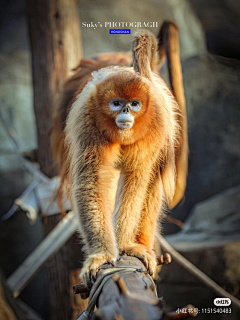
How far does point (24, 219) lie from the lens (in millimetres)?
2729

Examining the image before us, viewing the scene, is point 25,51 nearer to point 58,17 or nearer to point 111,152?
point 58,17

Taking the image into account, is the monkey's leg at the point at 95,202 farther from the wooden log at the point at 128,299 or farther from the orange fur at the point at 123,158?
the wooden log at the point at 128,299

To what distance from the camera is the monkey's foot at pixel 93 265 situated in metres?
0.97

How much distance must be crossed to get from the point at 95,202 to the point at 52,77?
101 cm

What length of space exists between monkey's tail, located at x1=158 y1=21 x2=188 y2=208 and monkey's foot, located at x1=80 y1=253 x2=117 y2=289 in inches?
22.5

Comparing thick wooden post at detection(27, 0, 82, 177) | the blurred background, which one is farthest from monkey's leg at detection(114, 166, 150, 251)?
thick wooden post at detection(27, 0, 82, 177)

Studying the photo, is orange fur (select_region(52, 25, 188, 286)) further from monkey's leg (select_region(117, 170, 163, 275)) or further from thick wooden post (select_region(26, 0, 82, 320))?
thick wooden post (select_region(26, 0, 82, 320))

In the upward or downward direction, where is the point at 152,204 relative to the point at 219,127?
downward

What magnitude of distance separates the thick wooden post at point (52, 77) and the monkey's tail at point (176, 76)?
55cm

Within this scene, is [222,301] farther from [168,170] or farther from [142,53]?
[142,53]

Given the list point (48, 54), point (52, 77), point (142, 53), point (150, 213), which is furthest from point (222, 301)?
point (48, 54)

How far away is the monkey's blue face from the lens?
40.9 inches

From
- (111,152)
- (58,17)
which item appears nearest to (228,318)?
(111,152)

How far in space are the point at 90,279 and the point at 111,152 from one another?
433mm
